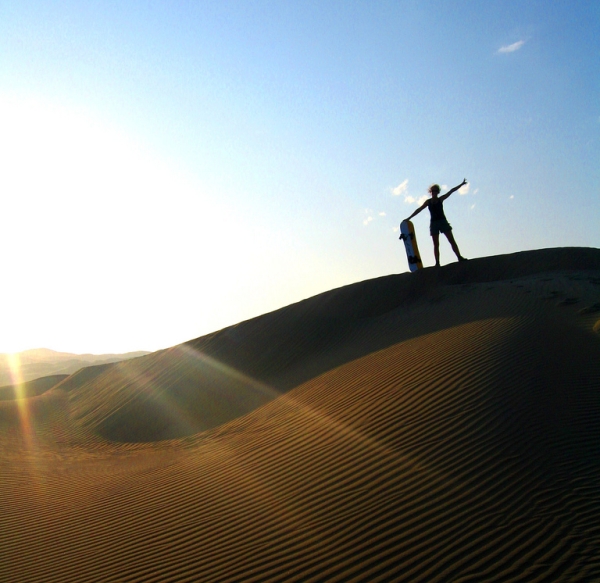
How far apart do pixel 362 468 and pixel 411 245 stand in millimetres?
10605

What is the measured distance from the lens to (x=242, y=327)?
54.1ft

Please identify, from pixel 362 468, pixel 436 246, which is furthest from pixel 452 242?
pixel 362 468

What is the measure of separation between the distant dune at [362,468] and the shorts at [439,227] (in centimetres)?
223

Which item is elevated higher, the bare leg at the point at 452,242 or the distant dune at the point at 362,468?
the bare leg at the point at 452,242

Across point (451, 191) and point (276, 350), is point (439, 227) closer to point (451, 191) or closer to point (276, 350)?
point (451, 191)

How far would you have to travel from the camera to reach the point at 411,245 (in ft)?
50.1

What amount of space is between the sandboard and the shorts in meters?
0.98

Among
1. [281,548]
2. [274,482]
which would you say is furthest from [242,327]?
[281,548]

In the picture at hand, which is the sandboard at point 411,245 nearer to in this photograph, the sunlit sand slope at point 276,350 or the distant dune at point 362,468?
the sunlit sand slope at point 276,350

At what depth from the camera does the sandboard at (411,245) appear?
586 inches

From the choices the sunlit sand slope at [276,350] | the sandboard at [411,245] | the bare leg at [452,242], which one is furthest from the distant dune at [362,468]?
the sandboard at [411,245]

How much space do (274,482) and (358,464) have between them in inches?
41.0

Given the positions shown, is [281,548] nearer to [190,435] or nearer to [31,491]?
[31,491]

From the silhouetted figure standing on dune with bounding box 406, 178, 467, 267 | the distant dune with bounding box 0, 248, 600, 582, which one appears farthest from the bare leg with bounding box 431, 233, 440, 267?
the distant dune with bounding box 0, 248, 600, 582
